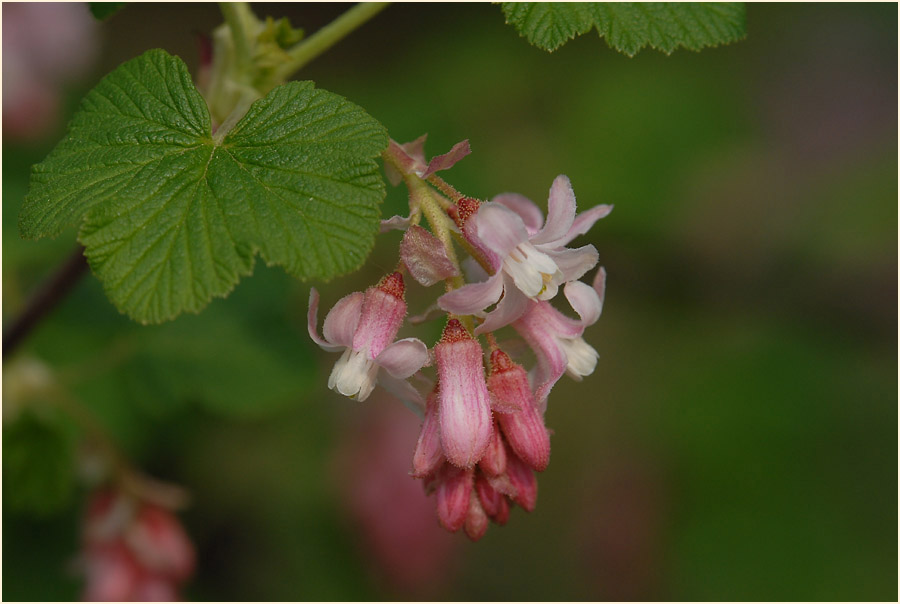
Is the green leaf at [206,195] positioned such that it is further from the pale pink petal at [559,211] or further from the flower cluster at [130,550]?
the flower cluster at [130,550]

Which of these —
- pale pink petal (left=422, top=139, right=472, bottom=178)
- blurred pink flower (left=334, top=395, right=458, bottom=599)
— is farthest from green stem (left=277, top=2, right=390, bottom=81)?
blurred pink flower (left=334, top=395, right=458, bottom=599)

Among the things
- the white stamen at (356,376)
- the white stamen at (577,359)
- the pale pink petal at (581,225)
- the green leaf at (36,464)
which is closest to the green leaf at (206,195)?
the white stamen at (356,376)

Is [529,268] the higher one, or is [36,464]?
[529,268]

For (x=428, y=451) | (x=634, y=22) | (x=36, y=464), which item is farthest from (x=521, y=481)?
(x=36, y=464)

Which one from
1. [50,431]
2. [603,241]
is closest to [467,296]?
[50,431]

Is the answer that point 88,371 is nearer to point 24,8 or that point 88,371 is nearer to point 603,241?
point 24,8

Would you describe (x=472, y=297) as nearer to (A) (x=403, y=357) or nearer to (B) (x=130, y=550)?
(A) (x=403, y=357)

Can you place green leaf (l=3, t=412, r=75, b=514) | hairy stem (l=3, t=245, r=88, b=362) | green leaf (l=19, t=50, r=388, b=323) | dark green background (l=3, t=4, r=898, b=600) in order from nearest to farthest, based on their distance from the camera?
green leaf (l=19, t=50, r=388, b=323) < hairy stem (l=3, t=245, r=88, b=362) < green leaf (l=3, t=412, r=75, b=514) < dark green background (l=3, t=4, r=898, b=600)

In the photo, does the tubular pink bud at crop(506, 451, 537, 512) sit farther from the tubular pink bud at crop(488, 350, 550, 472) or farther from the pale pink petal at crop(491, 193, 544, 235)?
the pale pink petal at crop(491, 193, 544, 235)
